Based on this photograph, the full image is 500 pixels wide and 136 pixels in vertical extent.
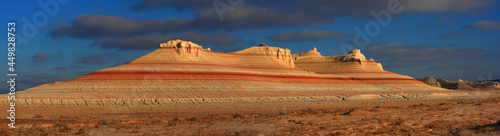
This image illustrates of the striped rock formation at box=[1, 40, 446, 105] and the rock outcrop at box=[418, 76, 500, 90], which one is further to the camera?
the rock outcrop at box=[418, 76, 500, 90]

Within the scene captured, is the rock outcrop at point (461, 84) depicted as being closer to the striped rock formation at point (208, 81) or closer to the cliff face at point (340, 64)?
the cliff face at point (340, 64)

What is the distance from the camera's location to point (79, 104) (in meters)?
38.3

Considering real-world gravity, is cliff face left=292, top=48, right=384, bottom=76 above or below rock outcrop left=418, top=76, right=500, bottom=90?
above

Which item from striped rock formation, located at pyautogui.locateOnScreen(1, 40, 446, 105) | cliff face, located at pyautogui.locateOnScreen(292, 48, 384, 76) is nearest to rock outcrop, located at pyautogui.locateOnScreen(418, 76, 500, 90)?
cliff face, located at pyautogui.locateOnScreen(292, 48, 384, 76)

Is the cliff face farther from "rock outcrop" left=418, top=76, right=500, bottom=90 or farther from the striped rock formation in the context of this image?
"rock outcrop" left=418, top=76, right=500, bottom=90

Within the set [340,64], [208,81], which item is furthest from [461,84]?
[208,81]

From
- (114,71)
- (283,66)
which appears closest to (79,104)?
(114,71)

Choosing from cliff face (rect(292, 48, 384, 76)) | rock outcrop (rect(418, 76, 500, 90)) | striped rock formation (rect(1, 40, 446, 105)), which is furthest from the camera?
rock outcrop (rect(418, 76, 500, 90))

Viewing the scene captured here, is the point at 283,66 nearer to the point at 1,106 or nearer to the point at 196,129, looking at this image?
the point at 1,106

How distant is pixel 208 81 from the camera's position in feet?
178

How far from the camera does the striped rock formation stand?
144 feet

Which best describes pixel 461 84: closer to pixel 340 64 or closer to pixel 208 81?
pixel 340 64

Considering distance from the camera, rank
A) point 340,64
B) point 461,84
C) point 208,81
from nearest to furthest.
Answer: point 208,81
point 340,64
point 461,84

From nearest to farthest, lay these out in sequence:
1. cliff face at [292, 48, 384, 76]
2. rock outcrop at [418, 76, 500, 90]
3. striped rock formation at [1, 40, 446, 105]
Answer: striped rock formation at [1, 40, 446, 105]
cliff face at [292, 48, 384, 76]
rock outcrop at [418, 76, 500, 90]
